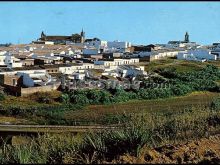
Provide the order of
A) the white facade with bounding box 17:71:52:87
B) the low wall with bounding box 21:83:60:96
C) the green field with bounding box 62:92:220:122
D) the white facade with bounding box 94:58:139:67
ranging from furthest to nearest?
the white facade with bounding box 94:58:139:67
the white facade with bounding box 17:71:52:87
the low wall with bounding box 21:83:60:96
the green field with bounding box 62:92:220:122

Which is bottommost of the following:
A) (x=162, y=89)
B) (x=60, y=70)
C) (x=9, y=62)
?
(x=162, y=89)

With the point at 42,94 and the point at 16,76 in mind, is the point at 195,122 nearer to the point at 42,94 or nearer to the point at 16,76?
the point at 42,94

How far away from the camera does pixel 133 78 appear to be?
4006cm

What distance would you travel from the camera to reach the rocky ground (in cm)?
592

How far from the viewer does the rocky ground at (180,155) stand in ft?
19.4

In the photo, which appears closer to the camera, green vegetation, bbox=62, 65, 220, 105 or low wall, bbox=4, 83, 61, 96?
green vegetation, bbox=62, 65, 220, 105

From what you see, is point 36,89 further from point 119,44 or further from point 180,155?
point 119,44

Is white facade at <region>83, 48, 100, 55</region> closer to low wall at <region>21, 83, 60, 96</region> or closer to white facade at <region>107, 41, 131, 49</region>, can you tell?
white facade at <region>107, 41, 131, 49</region>

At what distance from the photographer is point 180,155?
6.23 m

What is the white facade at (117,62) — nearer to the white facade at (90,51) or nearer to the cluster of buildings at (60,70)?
the cluster of buildings at (60,70)

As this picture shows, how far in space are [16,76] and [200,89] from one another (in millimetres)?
14299

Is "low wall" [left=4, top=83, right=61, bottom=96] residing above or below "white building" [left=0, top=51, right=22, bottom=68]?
below

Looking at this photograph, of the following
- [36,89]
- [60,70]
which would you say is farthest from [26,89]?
[60,70]

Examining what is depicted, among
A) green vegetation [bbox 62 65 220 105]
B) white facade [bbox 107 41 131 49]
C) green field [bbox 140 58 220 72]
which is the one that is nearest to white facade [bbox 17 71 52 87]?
green vegetation [bbox 62 65 220 105]
